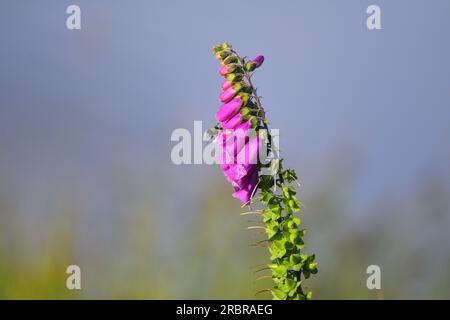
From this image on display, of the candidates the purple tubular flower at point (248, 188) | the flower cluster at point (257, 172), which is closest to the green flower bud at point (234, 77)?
→ the flower cluster at point (257, 172)

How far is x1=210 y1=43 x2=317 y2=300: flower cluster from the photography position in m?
1.28

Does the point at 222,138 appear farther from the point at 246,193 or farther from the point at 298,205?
the point at 298,205

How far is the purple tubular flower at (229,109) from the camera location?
4.51ft

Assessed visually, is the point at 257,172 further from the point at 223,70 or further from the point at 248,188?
the point at 223,70

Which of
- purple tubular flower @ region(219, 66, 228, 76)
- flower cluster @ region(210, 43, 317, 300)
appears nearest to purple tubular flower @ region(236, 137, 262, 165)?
flower cluster @ region(210, 43, 317, 300)

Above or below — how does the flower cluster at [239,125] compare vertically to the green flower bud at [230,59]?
below

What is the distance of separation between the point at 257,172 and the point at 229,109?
136 mm

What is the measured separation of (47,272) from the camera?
265 cm

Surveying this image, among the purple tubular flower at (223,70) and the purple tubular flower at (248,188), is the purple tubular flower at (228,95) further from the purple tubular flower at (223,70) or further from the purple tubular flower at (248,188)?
the purple tubular flower at (248,188)

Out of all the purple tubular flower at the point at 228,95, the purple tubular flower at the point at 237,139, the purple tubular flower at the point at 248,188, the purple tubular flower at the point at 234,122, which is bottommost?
the purple tubular flower at the point at 248,188

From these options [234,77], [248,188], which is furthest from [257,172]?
[234,77]

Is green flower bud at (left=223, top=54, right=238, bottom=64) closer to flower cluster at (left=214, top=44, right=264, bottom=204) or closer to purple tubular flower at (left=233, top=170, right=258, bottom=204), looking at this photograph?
flower cluster at (left=214, top=44, right=264, bottom=204)
